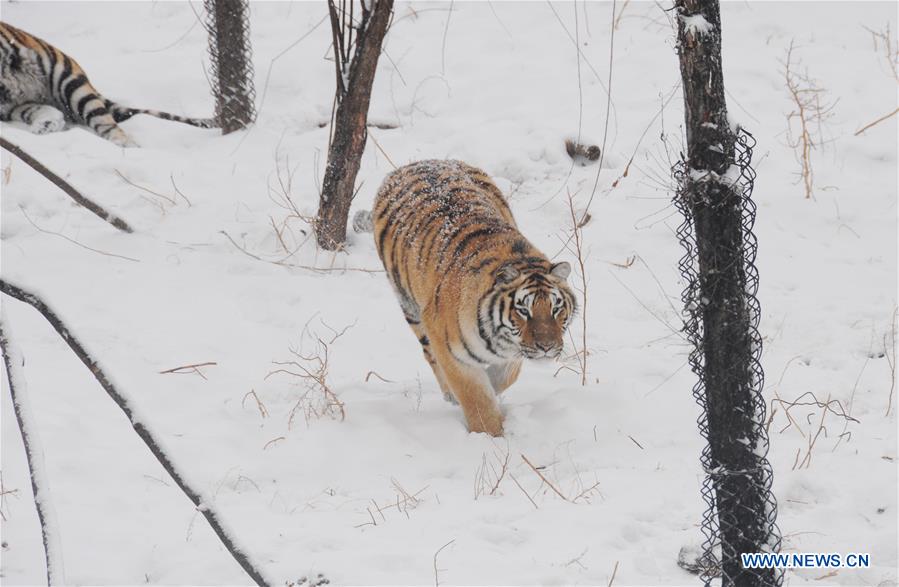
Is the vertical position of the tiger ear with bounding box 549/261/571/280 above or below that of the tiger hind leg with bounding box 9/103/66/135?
below

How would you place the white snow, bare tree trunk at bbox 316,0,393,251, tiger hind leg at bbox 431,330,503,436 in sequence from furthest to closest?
bare tree trunk at bbox 316,0,393,251
tiger hind leg at bbox 431,330,503,436
the white snow

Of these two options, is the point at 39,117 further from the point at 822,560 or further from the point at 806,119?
the point at 822,560

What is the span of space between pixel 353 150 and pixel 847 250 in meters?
3.16

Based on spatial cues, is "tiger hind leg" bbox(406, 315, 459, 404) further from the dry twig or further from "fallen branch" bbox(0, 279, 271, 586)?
"fallen branch" bbox(0, 279, 271, 586)

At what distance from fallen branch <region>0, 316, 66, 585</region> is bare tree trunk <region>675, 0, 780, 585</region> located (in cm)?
186

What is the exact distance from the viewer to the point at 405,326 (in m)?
5.84

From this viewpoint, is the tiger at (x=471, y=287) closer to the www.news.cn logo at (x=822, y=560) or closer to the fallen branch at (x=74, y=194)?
the www.news.cn logo at (x=822, y=560)

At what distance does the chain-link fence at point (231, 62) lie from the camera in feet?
24.1

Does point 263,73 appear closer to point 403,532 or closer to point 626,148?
point 626,148

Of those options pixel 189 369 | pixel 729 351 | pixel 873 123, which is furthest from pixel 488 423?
pixel 873 123

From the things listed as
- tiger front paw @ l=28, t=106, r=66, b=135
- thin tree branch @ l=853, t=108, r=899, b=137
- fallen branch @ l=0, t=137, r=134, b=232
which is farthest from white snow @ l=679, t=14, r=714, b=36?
tiger front paw @ l=28, t=106, r=66, b=135

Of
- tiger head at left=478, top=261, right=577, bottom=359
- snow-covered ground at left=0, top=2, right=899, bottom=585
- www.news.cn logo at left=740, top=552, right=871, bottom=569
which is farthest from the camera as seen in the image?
tiger head at left=478, top=261, right=577, bottom=359

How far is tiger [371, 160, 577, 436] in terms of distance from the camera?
14.8ft

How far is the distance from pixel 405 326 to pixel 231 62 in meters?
2.88
